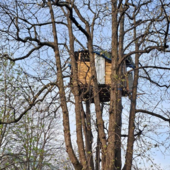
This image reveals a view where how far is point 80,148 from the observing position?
284 inches

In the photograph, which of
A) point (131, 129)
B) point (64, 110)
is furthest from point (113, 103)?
point (131, 129)

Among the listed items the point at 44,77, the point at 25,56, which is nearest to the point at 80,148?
the point at 44,77

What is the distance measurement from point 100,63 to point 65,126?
374 centimetres

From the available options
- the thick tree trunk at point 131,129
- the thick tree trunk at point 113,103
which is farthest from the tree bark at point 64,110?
the thick tree trunk at point 131,129

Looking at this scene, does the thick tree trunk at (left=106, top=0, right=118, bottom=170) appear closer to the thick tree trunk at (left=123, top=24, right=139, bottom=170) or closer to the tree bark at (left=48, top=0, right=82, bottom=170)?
the tree bark at (left=48, top=0, right=82, bottom=170)

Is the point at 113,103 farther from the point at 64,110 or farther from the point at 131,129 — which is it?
the point at 131,129

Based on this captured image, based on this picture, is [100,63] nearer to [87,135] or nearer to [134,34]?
[134,34]

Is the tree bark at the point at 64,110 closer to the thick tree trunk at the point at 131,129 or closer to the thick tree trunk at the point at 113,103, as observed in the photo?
the thick tree trunk at the point at 113,103

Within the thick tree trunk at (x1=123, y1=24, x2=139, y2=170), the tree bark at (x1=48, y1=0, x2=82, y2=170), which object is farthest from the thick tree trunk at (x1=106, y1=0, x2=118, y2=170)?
the thick tree trunk at (x1=123, y1=24, x2=139, y2=170)

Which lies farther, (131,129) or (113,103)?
(131,129)

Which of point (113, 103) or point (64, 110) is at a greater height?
point (113, 103)

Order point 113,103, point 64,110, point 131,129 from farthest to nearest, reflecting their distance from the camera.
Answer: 1. point 131,129
2. point 64,110
3. point 113,103

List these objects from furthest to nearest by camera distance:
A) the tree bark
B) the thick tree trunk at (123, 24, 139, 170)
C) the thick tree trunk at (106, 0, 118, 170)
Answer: the thick tree trunk at (123, 24, 139, 170) < the tree bark < the thick tree trunk at (106, 0, 118, 170)

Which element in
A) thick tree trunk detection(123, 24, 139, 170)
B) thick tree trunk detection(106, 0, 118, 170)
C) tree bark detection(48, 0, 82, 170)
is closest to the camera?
thick tree trunk detection(106, 0, 118, 170)
